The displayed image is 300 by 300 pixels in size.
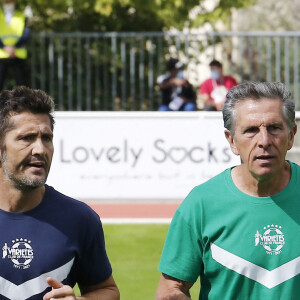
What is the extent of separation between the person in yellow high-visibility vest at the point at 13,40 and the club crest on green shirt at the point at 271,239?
470 inches

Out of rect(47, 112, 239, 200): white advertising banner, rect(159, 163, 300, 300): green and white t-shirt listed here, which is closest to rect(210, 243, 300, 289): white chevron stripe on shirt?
rect(159, 163, 300, 300): green and white t-shirt

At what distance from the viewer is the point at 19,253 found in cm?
417

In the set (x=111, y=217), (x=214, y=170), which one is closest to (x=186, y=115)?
(x=214, y=170)

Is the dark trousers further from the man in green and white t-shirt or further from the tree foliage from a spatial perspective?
the man in green and white t-shirt

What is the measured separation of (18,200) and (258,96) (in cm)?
113

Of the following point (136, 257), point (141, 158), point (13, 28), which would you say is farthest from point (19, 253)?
point (13, 28)

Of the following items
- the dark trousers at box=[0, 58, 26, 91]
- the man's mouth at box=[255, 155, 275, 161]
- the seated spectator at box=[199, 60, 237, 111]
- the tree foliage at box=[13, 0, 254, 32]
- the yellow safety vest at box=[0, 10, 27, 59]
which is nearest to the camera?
the man's mouth at box=[255, 155, 275, 161]

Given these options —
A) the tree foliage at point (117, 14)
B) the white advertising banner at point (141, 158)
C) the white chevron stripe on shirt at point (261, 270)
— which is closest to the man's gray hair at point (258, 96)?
the white chevron stripe on shirt at point (261, 270)

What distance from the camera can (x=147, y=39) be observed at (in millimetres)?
16844

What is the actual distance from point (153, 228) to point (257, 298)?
7.50m

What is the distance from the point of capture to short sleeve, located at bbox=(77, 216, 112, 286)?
432 centimetres

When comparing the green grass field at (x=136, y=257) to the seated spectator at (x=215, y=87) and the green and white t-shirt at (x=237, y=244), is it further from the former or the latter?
the seated spectator at (x=215, y=87)

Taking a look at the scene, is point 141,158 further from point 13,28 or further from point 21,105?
point 21,105

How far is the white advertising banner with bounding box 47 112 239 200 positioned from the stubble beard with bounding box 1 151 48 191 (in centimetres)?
849
